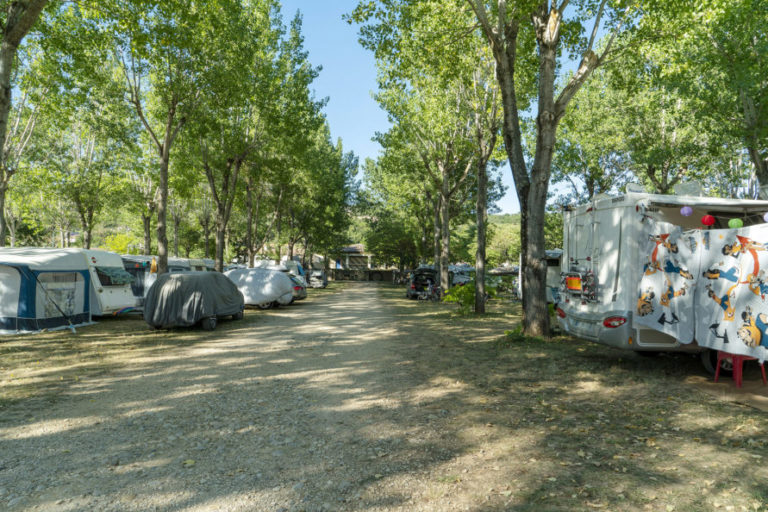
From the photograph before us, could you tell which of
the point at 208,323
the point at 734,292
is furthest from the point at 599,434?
the point at 208,323

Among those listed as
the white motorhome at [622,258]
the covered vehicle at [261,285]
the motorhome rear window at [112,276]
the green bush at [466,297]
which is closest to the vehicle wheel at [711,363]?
the white motorhome at [622,258]

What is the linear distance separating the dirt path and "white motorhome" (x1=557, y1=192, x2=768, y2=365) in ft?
2.27

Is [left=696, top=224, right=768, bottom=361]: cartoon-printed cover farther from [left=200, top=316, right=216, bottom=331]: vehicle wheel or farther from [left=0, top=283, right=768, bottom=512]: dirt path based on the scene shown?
[left=200, top=316, right=216, bottom=331]: vehicle wheel

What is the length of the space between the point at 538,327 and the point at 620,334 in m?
3.18

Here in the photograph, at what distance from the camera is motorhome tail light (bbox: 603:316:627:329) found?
6812 mm

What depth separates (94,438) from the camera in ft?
14.5

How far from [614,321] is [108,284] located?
48.8 feet

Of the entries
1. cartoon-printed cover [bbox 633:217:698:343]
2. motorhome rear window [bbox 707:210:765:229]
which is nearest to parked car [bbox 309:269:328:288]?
cartoon-printed cover [bbox 633:217:698:343]

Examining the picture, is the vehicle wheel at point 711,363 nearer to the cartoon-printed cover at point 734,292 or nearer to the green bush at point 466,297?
the cartoon-printed cover at point 734,292

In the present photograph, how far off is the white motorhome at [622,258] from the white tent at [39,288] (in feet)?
42.7

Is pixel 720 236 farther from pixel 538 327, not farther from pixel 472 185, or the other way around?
pixel 472 185

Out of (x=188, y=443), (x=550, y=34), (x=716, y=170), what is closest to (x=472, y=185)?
(x=716, y=170)

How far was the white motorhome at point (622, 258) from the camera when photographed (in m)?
6.78

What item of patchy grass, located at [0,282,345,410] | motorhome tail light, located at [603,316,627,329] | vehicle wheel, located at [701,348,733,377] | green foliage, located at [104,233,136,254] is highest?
green foliage, located at [104,233,136,254]
